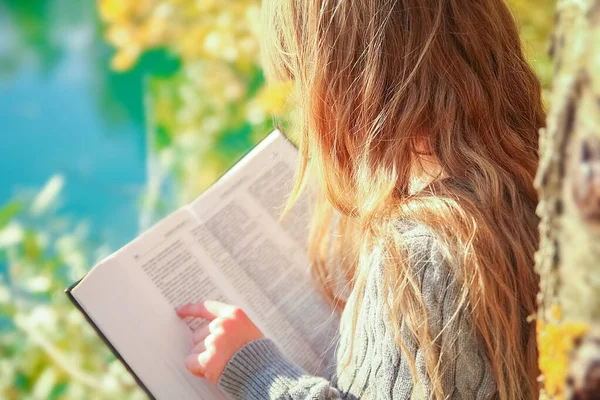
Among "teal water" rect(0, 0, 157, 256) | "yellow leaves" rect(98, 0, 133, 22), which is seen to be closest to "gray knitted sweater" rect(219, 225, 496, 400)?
"yellow leaves" rect(98, 0, 133, 22)

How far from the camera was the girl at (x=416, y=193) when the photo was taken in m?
0.76

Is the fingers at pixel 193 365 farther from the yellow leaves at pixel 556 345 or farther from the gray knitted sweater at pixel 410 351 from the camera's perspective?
Result: the yellow leaves at pixel 556 345

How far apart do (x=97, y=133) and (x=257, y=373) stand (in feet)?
5.31

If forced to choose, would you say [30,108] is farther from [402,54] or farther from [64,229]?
[402,54]

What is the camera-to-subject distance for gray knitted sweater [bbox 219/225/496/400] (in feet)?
2.50

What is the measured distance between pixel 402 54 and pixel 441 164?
0.15 m

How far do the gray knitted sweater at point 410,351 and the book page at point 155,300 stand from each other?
12 centimetres

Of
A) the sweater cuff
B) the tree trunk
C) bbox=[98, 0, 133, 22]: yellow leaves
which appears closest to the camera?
the tree trunk

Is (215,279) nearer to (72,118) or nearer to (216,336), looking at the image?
(216,336)

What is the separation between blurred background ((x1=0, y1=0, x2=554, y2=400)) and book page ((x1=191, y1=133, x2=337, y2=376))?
0.20 meters

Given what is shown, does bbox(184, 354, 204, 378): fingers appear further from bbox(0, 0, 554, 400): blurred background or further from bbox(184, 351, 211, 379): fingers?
bbox(0, 0, 554, 400): blurred background

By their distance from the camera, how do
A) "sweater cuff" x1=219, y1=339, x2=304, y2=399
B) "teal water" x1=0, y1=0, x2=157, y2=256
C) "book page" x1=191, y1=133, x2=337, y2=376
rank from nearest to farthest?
"sweater cuff" x1=219, y1=339, x2=304, y2=399, "book page" x1=191, y1=133, x2=337, y2=376, "teal water" x1=0, y1=0, x2=157, y2=256

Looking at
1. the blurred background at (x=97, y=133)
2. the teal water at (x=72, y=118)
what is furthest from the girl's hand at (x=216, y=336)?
the teal water at (x=72, y=118)

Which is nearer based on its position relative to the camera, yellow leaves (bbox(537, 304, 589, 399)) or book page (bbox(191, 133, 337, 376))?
yellow leaves (bbox(537, 304, 589, 399))
